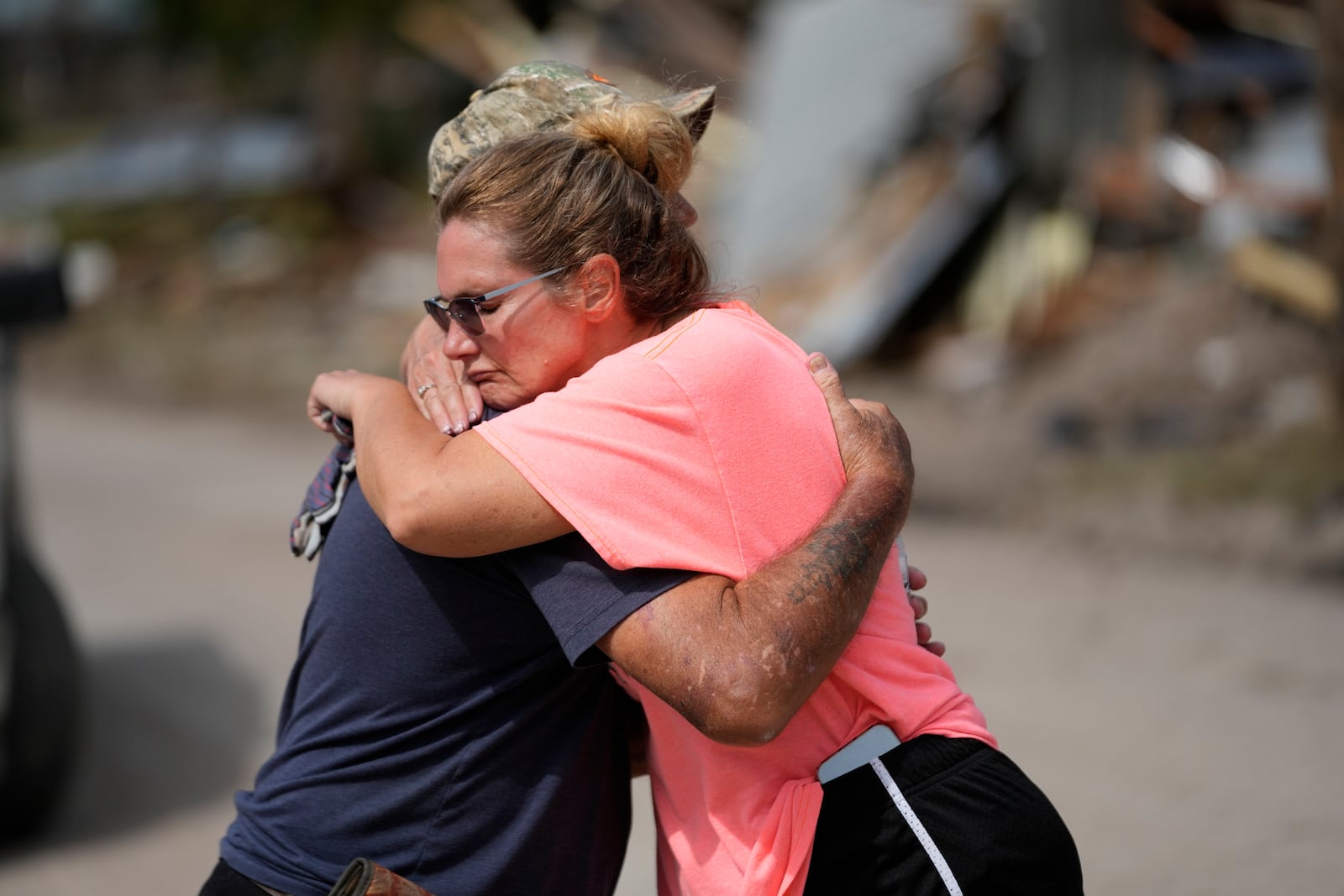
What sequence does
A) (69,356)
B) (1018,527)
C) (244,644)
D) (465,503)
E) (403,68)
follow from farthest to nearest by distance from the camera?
(403,68), (69,356), (1018,527), (244,644), (465,503)

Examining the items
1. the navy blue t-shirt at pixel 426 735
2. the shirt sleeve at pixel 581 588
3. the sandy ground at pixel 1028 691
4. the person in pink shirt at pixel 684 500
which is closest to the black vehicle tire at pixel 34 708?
the sandy ground at pixel 1028 691

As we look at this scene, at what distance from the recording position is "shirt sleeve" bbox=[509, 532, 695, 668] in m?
1.48

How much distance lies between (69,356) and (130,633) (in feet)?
26.1

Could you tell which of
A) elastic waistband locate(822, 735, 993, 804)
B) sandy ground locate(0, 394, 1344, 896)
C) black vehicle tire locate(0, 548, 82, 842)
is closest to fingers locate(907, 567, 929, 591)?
elastic waistband locate(822, 735, 993, 804)

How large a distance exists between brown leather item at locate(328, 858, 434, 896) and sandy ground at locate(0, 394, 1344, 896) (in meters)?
2.42

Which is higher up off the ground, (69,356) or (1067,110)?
(1067,110)

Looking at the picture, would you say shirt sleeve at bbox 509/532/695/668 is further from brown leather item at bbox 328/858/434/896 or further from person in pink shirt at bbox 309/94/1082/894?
brown leather item at bbox 328/858/434/896

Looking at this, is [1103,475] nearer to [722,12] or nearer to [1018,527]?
[1018,527]

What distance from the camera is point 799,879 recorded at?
1604 millimetres

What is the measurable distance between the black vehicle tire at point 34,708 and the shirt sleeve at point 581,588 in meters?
3.18

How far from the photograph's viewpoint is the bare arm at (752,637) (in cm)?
145

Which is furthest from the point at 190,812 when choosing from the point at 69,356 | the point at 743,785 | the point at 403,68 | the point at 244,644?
the point at 403,68

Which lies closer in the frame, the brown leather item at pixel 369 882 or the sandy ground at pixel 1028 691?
the brown leather item at pixel 369 882

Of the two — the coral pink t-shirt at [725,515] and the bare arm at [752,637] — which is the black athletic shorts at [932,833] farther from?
the bare arm at [752,637]
